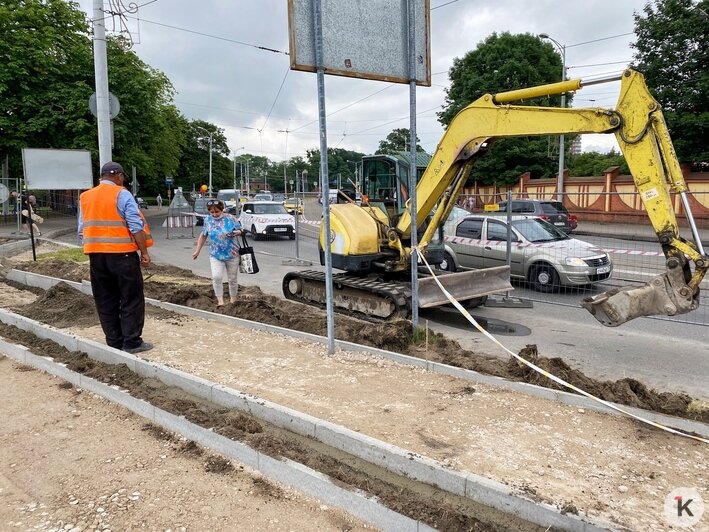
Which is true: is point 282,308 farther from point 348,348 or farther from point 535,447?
point 535,447

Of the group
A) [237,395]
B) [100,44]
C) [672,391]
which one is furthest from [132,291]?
[100,44]

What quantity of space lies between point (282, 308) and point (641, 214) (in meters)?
6.20

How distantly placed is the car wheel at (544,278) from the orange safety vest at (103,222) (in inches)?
312

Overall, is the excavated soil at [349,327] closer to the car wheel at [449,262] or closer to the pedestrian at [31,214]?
the pedestrian at [31,214]

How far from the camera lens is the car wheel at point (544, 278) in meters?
10.6

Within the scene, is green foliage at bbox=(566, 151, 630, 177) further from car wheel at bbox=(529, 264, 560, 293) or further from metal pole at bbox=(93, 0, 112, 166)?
metal pole at bbox=(93, 0, 112, 166)

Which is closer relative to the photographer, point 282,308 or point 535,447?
point 535,447

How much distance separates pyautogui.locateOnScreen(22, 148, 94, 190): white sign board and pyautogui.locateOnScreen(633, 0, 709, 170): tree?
23.5 meters

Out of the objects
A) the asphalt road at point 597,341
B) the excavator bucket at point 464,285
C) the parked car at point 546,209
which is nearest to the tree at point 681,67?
the parked car at point 546,209

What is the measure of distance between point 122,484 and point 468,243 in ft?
31.8

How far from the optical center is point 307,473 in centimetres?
335

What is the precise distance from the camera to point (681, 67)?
80.9 ft

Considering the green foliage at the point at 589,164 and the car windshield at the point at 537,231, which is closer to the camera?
the car windshield at the point at 537,231

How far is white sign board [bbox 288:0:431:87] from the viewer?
540cm
